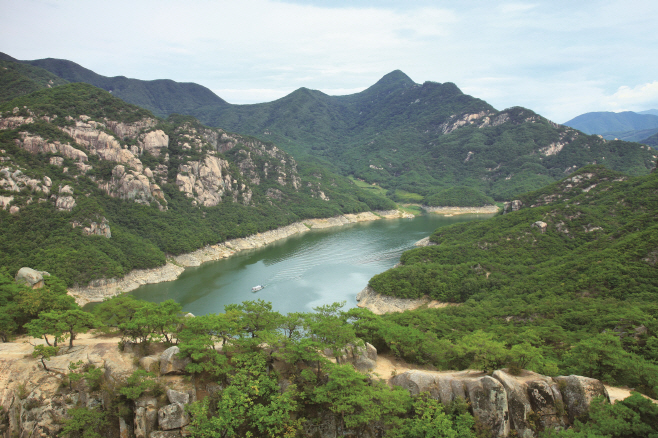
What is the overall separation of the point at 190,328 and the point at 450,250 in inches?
1750

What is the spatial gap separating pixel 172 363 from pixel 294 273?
43.6 meters

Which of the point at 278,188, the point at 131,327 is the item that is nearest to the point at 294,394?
the point at 131,327

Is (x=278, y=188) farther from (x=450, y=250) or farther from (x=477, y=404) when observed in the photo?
(x=477, y=404)

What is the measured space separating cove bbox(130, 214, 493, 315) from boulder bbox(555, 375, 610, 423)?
108 ft

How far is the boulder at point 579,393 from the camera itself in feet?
46.8

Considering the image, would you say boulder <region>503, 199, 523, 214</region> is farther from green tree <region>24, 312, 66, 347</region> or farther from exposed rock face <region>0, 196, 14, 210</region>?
exposed rock face <region>0, 196, 14, 210</region>

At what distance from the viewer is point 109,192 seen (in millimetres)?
70312

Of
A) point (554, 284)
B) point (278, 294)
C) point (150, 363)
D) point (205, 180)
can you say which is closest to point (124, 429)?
point (150, 363)

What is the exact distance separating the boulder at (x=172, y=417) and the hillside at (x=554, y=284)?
1183 centimetres

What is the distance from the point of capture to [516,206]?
235 feet

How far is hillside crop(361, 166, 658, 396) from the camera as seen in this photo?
19.5m

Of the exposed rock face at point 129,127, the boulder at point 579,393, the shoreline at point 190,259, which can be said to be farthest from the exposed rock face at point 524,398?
the exposed rock face at point 129,127

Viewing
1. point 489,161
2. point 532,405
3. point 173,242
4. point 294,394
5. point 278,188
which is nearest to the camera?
point 532,405

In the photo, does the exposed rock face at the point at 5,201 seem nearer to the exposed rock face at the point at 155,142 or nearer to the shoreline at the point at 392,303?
the exposed rock face at the point at 155,142
